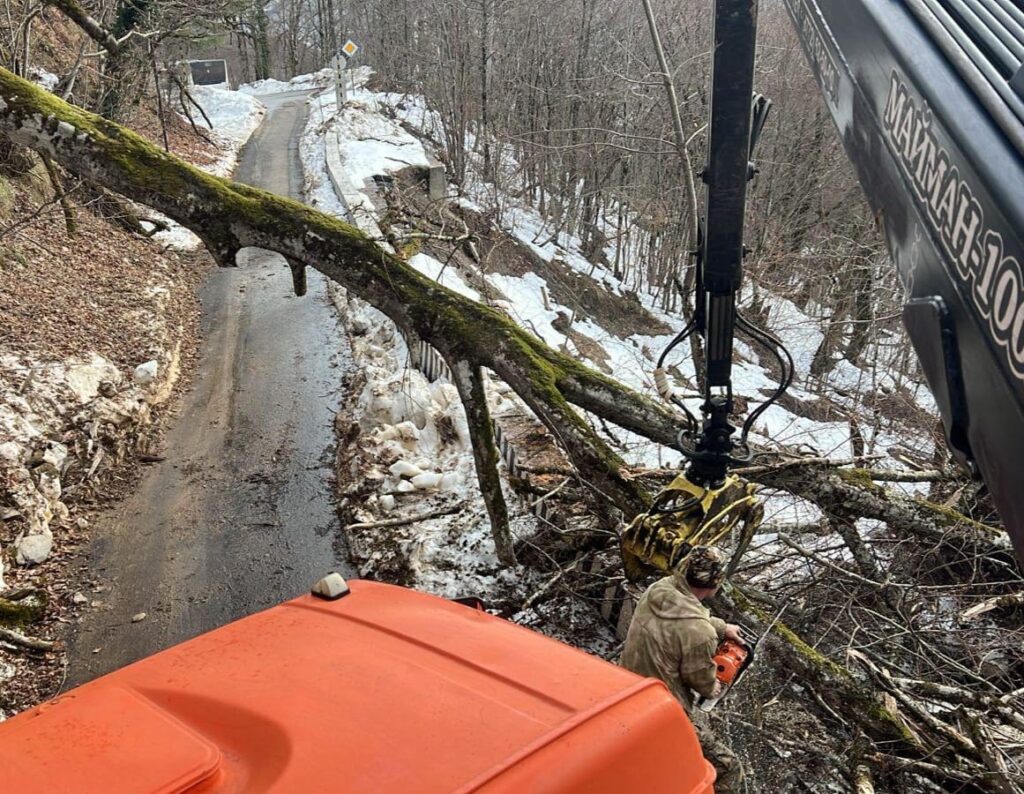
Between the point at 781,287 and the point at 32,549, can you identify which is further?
the point at 781,287

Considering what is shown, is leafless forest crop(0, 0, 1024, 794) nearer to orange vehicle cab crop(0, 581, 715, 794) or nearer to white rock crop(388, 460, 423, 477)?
white rock crop(388, 460, 423, 477)

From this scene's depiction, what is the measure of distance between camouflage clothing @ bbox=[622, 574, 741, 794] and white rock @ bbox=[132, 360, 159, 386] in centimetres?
908

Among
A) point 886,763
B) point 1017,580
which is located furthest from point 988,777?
point 1017,580

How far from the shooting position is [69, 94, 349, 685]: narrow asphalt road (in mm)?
7641

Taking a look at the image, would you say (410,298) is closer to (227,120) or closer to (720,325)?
(720,325)

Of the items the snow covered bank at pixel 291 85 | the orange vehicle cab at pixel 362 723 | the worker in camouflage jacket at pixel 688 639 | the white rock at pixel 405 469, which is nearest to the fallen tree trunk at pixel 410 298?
the worker in camouflage jacket at pixel 688 639

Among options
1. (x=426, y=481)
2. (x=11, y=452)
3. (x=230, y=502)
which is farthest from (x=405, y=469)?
(x=11, y=452)

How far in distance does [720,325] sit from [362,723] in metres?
2.89

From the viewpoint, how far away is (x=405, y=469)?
352 inches

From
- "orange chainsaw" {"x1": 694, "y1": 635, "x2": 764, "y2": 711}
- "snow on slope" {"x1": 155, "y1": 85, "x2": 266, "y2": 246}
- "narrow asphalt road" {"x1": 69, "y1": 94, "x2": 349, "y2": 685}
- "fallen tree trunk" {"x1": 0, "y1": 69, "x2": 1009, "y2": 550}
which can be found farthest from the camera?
"snow on slope" {"x1": 155, "y1": 85, "x2": 266, "y2": 246}

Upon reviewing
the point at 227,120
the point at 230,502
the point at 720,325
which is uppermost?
the point at 227,120

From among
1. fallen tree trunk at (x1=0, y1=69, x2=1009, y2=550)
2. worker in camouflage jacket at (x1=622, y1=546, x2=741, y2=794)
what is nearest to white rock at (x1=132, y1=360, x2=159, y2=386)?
fallen tree trunk at (x1=0, y1=69, x2=1009, y2=550)

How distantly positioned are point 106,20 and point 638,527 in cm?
2150

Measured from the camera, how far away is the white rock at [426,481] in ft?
29.0
